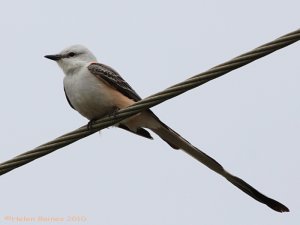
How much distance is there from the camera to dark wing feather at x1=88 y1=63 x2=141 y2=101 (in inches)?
261

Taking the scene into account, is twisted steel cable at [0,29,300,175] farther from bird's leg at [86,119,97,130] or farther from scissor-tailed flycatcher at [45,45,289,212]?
scissor-tailed flycatcher at [45,45,289,212]

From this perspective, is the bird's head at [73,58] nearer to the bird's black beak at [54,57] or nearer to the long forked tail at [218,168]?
the bird's black beak at [54,57]

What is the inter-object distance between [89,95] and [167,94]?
1.93 m

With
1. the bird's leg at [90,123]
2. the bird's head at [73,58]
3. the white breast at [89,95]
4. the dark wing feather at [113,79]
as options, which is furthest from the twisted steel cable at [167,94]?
the bird's head at [73,58]

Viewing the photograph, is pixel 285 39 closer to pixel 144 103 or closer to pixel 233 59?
pixel 233 59

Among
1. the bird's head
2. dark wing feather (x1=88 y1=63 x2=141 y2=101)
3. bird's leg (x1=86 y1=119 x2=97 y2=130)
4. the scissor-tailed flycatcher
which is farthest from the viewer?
the bird's head

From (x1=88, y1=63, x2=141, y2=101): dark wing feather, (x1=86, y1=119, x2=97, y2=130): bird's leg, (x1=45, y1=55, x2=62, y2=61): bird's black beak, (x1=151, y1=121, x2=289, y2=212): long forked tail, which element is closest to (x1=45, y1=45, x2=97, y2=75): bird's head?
(x1=45, y1=55, x2=62, y2=61): bird's black beak

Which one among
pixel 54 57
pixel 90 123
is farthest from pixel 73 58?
pixel 90 123

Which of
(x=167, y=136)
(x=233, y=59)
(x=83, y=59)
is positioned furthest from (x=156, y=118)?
(x=233, y=59)

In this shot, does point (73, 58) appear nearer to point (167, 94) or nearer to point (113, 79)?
point (113, 79)

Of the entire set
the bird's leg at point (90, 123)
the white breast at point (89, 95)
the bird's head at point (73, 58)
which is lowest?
the bird's leg at point (90, 123)

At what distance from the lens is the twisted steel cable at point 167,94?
14.3 feet

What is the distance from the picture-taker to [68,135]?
501 centimetres

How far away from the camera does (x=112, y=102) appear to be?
6461 millimetres
